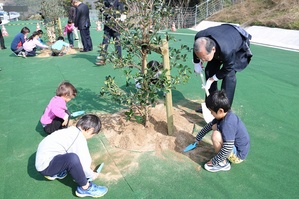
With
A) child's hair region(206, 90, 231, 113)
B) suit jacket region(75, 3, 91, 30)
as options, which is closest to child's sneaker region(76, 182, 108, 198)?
child's hair region(206, 90, 231, 113)

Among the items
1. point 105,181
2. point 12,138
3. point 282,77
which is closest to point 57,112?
point 12,138

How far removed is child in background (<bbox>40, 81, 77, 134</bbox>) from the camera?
2.91 metres

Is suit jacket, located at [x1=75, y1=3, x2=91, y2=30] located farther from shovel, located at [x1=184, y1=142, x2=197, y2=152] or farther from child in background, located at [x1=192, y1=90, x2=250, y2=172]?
child in background, located at [x1=192, y1=90, x2=250, y2=172]

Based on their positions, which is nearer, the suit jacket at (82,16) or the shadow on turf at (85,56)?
the shadow on turf at (85,56)

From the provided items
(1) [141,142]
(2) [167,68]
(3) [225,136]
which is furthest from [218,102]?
(1) [141,142]

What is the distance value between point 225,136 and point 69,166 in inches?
53.4

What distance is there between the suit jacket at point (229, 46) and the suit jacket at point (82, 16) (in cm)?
513

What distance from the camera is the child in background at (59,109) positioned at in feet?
9.54

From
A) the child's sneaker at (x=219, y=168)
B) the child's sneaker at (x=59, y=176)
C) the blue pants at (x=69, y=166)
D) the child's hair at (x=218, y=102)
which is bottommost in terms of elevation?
the child's sneaker at (x=219, y=168)

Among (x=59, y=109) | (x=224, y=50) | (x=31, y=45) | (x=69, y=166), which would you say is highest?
(x=224, y=50)

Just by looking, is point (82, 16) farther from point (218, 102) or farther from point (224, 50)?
point (218, 102)

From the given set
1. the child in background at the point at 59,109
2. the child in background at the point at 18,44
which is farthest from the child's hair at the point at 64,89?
the child in background at the point at 18,44

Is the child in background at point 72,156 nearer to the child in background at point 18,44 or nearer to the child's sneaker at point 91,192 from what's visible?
the child's sneaker at point 91,192

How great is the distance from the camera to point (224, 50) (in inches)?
104
